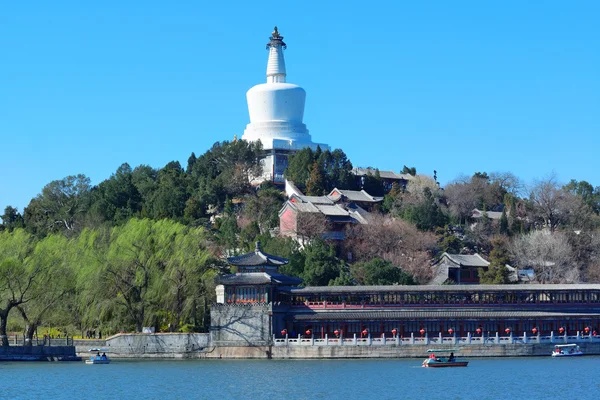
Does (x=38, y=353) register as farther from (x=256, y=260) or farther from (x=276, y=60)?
(x=276, y=60)

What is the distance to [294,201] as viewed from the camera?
9244 cm

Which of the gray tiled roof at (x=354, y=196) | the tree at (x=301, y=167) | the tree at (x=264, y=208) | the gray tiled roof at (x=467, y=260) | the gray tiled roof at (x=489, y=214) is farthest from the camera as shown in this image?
the tree at (x=301, y=167)

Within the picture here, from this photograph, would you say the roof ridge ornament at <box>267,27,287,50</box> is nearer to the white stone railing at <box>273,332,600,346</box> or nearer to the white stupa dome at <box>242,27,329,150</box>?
the white stupa dome at <box>242,27,329,150</box>

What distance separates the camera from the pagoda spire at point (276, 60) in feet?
359

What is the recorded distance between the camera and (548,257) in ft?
283

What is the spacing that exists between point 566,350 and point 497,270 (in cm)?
1757

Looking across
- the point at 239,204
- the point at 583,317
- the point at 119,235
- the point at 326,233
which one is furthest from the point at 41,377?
the point at 239,204

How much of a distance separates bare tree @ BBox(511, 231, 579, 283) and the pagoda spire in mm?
31250

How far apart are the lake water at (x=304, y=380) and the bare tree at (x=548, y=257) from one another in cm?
2186

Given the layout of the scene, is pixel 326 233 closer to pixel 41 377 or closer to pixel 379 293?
pixel 379 293

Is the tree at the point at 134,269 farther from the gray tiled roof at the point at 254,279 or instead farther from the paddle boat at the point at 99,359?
the paddle boat at the point at 99,359

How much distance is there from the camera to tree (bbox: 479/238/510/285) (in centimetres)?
8125

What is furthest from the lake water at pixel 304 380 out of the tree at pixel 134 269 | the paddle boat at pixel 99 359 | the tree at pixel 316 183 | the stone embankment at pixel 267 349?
the tree at pixel 316 183

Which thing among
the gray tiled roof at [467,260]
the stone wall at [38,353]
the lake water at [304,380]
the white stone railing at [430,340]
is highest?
the gray tiled roof at [467,260]
